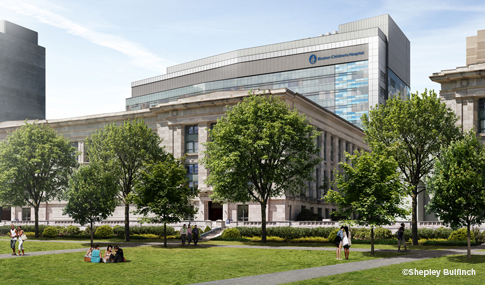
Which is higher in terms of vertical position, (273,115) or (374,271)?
(273,115)

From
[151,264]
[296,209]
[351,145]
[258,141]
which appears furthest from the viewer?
[351,145]

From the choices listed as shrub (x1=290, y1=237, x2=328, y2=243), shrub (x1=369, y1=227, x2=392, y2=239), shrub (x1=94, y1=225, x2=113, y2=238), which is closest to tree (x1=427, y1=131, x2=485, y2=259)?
shrub (x1=369, y1=227, x2=392, y2=239)

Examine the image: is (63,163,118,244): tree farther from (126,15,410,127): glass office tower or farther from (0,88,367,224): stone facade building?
(126,15,410,127): glass office tower

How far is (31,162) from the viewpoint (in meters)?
56.0

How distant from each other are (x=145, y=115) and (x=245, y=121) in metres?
35.9

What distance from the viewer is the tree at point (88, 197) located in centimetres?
4534

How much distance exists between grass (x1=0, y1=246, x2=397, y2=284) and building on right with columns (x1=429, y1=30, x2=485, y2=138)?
103ft

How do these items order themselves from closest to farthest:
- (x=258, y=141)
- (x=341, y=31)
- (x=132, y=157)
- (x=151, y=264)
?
(x=151, y=264), (x=258, y=141), (x=132, y=157), (x=341, y=31)

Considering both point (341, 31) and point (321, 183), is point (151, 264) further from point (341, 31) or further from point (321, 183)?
point (341, 31)

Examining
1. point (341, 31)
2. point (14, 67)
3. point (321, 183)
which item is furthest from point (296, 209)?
point (14, 67)

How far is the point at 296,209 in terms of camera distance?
6825 cm

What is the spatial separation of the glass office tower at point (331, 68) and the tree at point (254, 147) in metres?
74.2

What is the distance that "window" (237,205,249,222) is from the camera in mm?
68000

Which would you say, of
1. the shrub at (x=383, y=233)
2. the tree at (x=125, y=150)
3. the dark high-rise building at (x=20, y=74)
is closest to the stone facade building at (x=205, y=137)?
the tree at (x=125, y=150)
